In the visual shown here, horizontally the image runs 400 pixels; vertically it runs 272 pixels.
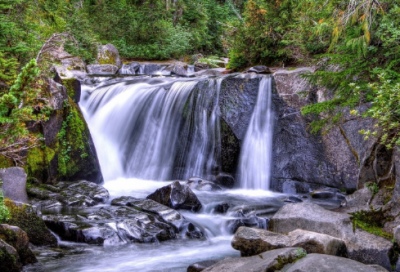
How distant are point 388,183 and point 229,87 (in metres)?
5.69

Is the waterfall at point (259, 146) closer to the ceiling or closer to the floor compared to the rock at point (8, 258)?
closer to the ceiling

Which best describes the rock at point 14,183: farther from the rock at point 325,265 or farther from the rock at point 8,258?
the rock at point 325,265

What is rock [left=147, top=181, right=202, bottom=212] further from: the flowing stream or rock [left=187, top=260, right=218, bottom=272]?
rock [left=187, top=260, right=218, bottom=272]

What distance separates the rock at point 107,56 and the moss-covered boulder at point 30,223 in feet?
→ 49.2

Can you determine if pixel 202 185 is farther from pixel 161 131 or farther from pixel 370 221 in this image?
pixel 370 221

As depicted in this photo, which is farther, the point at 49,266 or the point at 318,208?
the point at 318,208

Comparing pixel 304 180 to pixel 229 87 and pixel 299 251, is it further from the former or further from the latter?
pixel 299 251

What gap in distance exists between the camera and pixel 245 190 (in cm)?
980

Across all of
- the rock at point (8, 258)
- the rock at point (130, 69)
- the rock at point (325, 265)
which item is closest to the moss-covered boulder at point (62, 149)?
the rock at point (8, 258)

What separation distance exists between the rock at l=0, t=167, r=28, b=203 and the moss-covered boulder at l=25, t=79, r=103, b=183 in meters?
1.39

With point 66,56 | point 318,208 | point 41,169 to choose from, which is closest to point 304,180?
point 318,208

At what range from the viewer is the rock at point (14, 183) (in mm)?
6121

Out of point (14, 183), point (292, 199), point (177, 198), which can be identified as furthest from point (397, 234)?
point (14, 183)

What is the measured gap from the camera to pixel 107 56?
64.8 ft
